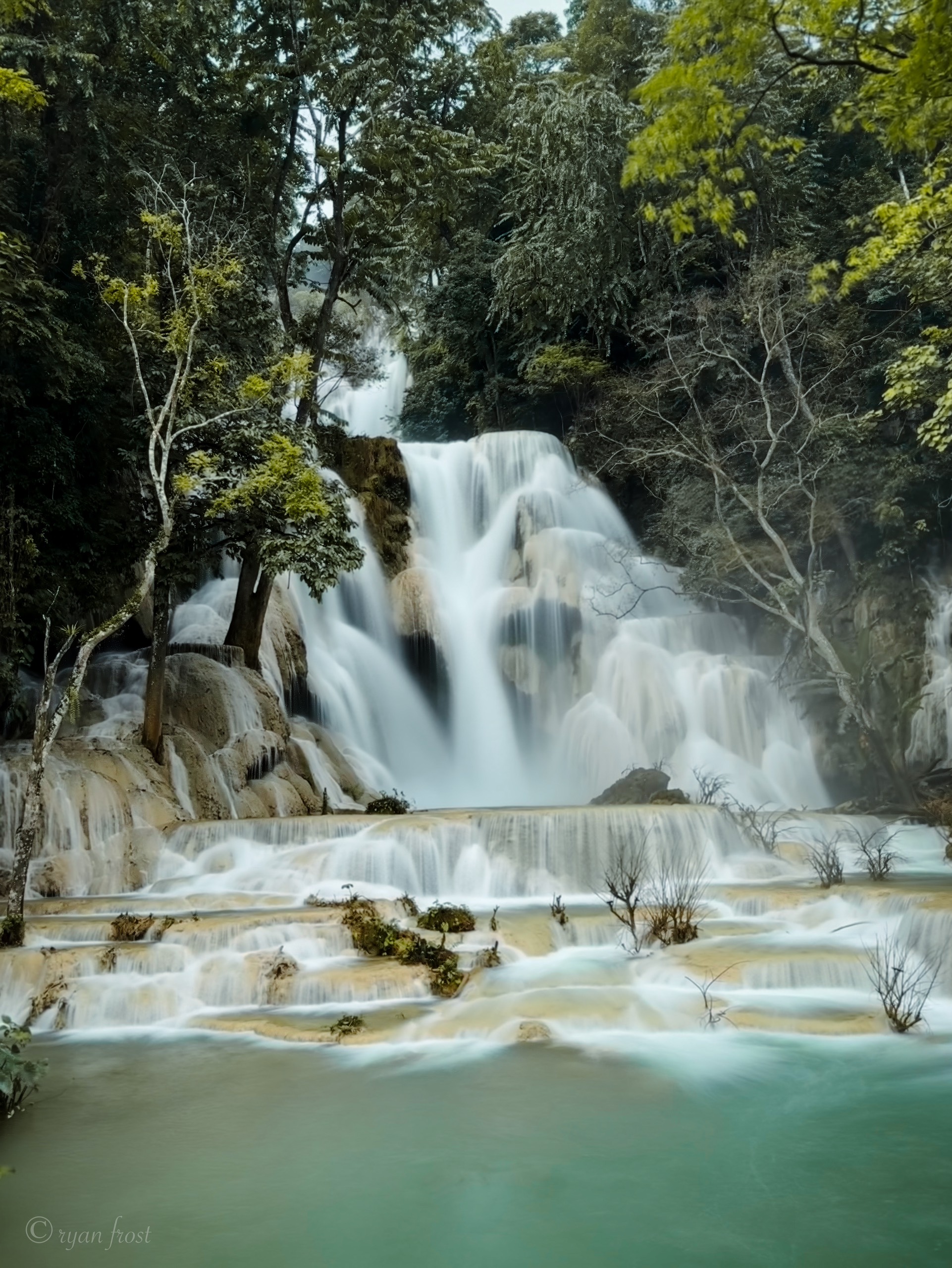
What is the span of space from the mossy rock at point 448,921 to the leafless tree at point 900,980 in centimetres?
363

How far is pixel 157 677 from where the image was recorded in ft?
43.2

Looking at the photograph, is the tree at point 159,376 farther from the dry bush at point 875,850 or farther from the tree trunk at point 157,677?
the dry bush at point 875,850

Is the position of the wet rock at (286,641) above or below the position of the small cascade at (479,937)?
above

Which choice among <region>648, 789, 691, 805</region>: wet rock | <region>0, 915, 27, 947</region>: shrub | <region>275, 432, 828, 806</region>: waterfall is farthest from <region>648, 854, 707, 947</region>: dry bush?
<region>275, 432, 828, 806</region>: waterfall

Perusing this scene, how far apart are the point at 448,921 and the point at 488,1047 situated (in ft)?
8.04

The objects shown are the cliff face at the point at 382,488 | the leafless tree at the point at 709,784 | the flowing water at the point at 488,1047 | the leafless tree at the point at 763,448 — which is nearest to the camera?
the flowing water at the point at 488,1047

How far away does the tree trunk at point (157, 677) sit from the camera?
43.0 ft

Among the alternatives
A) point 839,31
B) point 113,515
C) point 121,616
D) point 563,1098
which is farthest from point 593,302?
point 563,1098

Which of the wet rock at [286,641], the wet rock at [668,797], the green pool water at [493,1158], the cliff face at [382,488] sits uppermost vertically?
the cliff face at [382,488]

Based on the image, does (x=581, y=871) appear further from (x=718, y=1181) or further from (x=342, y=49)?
(x=342, y=49)

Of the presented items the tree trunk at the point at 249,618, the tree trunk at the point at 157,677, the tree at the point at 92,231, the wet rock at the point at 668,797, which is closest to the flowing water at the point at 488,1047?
the tree trunk at the point at 157,677

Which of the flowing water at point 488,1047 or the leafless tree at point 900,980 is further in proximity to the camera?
the leafless tree at point 900,980

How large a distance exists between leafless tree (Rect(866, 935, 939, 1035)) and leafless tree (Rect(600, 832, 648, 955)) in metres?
2.09

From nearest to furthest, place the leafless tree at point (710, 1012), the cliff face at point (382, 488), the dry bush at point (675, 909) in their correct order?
the leafless tree at point (710, 1012)
the dry bush at point (675, 909)
the cliff face at point (382, 488)
